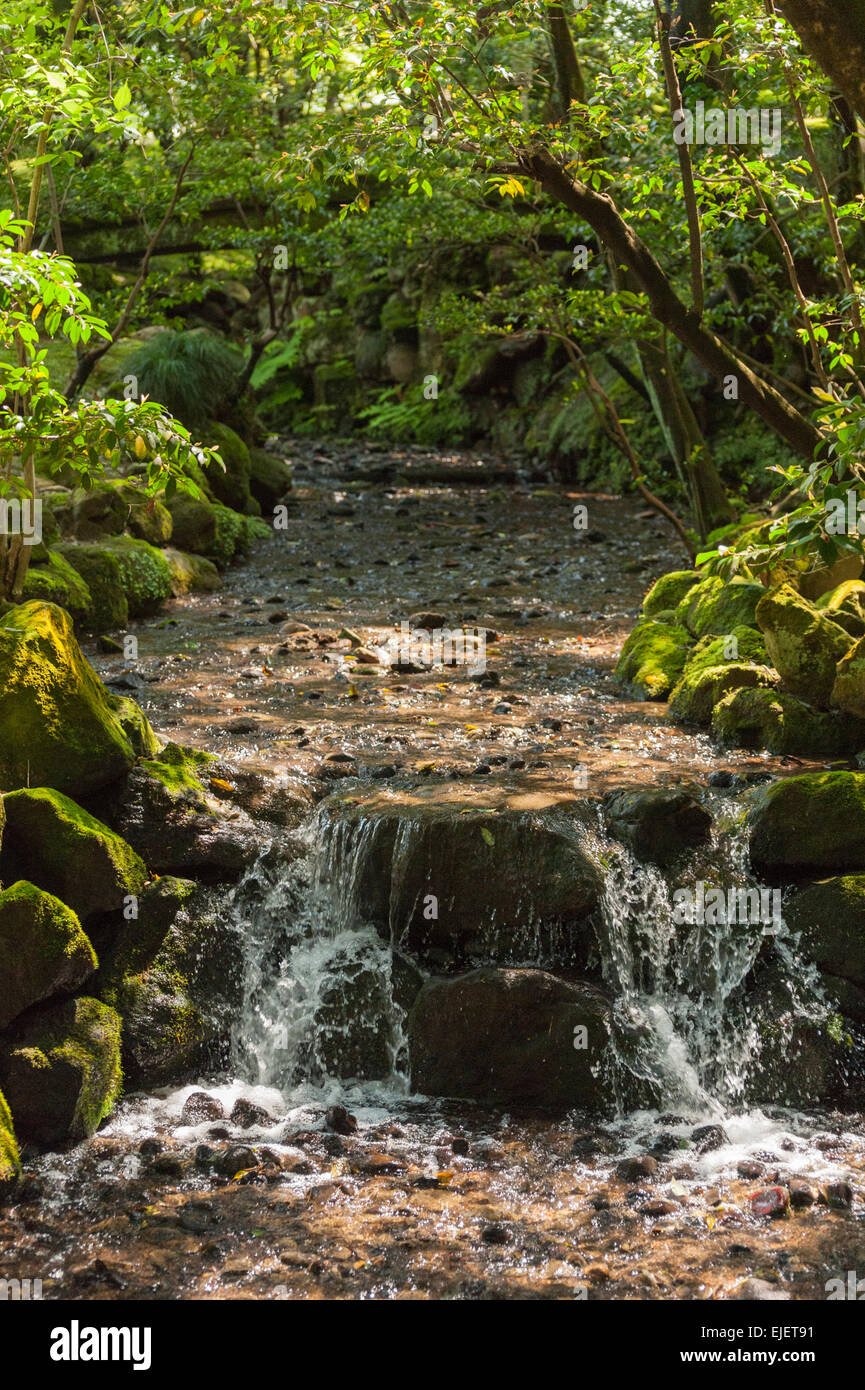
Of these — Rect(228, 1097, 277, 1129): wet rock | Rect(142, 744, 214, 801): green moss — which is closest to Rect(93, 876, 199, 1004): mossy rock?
Rect(142, 744, 214, 801): green moss

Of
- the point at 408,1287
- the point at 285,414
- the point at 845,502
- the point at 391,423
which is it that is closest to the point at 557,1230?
the point at 408,1287

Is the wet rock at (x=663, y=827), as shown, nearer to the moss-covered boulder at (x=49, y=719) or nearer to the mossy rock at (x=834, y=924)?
the mossy rock at (x=834, y=924)

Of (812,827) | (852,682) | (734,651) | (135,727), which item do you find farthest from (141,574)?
(812,827)

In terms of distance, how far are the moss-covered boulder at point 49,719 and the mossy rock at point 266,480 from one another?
1048 cm

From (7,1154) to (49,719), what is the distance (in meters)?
2.14

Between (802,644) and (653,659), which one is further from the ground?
(802,644)

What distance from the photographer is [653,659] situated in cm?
927

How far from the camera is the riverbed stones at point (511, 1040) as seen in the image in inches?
224

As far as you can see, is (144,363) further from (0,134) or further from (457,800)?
(457,800)

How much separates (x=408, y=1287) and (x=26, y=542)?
4.82 m

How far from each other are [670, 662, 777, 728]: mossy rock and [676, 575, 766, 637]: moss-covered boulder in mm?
724

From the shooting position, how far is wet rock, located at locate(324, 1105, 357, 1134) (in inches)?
213

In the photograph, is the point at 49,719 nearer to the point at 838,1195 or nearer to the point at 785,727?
the point at 838,1195

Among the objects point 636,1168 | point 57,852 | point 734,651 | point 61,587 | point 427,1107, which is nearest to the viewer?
point 636,1168
